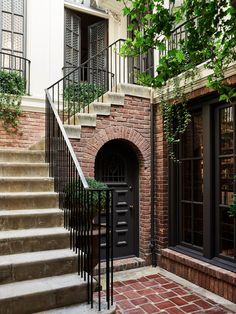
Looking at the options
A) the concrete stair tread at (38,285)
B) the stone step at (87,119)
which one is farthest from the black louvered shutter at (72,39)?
the concrete stair tread at (38,285)

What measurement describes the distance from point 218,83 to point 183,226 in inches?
113

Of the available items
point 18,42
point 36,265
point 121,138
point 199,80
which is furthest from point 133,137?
point 18,42

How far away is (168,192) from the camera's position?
5434 millimetres

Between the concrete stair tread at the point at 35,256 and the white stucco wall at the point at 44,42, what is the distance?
13.2 feet

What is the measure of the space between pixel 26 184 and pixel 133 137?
7.24 ft

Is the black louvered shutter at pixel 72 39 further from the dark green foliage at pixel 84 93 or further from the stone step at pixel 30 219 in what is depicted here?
the stone step at pixel 30 219

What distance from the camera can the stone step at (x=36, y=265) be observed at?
112 inches

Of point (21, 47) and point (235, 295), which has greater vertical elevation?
point (21, 47)

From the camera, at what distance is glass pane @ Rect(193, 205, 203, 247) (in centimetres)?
482

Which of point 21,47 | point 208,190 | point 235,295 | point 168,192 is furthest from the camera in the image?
point 21,47

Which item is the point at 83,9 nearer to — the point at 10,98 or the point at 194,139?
the point at 10,98

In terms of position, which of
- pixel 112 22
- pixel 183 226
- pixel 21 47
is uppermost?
pixel 112 22

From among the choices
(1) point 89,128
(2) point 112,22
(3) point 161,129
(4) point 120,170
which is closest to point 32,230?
(1) point 89,128

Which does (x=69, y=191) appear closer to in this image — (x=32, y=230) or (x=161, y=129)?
(x=32, y=230)
